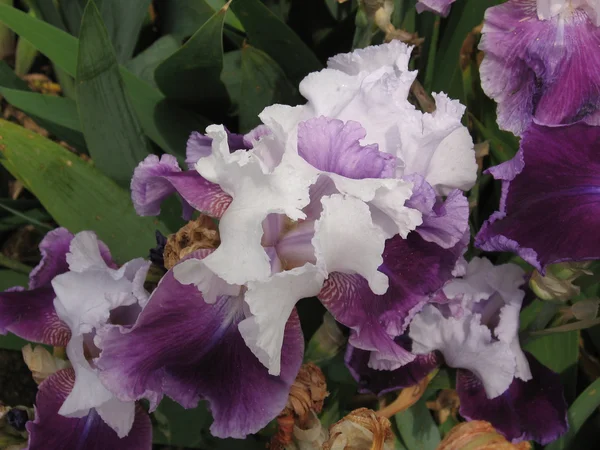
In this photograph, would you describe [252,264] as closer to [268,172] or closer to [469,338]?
[268,172]

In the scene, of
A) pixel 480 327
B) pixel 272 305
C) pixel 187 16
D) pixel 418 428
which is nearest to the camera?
pixel 272 305

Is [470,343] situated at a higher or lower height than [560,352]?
higher

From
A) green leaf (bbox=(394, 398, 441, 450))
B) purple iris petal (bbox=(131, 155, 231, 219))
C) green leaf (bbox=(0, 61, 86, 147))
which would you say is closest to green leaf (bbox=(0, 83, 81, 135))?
green leaf (bbox=(0, 61, 86, 147))

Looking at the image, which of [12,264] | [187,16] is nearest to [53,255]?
[12,264]

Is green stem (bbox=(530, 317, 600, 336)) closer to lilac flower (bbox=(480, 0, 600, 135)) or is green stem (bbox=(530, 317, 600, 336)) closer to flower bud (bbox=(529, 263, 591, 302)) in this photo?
flower bud (bbox=(529, 263, 591, 302))

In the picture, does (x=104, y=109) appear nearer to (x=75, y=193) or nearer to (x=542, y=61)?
(x=75, y=193)

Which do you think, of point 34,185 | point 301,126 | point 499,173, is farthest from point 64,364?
point 499,173
